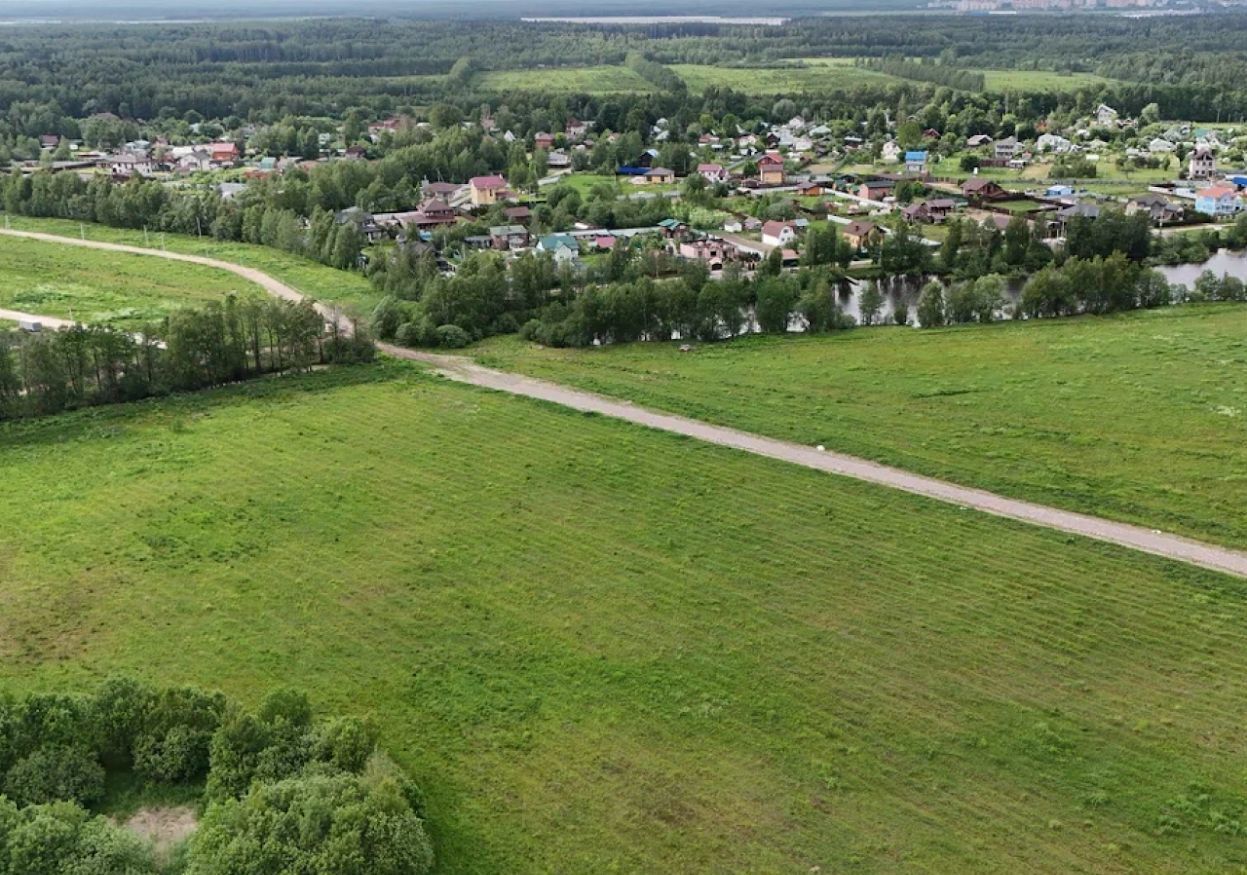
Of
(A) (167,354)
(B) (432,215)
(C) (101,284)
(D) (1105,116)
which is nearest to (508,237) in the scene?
A: (B) (432,215)

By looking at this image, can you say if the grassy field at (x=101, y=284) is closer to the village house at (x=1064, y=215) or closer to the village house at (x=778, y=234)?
the village house at (x=778, y=234)

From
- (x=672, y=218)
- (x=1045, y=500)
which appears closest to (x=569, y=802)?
(x=1045, y=500)

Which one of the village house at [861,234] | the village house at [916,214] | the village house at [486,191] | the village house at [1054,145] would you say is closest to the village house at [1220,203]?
the village house at [916,214]

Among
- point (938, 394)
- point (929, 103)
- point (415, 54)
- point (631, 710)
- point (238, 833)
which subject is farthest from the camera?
point (415, 54)

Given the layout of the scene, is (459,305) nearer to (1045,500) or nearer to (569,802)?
(1045,500)

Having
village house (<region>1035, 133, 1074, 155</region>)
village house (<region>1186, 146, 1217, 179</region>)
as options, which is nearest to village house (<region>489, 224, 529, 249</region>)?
village house (<region>1186, 146, 1217, 179</region>)

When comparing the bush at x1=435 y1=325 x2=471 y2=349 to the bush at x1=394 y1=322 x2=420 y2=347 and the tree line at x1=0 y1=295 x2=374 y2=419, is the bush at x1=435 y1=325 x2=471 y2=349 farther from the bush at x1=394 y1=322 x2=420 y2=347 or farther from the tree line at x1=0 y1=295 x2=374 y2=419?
the tree line at x1=0 y1=295 x2=374 y2=419
